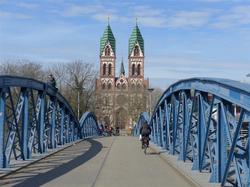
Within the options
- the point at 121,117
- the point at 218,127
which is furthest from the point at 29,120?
the point at 121,117

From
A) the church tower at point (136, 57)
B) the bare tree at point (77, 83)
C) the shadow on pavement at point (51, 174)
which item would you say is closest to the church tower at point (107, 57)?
the church tower at point (136, 57)

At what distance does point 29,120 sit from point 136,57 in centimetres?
12251

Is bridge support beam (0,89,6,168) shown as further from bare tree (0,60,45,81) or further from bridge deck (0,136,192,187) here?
bare tree (0,60,45,81)

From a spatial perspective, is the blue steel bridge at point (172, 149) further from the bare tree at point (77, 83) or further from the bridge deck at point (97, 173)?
the bare tree at point (77, 83)

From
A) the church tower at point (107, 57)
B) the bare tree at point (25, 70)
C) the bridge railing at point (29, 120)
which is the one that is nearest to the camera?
the bridge railing at point (29, 120)

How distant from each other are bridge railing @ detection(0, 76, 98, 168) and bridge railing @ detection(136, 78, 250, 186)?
5.42 meters

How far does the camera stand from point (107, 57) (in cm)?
14450

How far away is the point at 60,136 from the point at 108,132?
39.8 m

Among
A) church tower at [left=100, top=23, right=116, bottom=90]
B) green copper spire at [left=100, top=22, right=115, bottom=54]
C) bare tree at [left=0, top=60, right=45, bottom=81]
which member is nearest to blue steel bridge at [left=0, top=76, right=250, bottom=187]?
bare tree at [left=0, top=60, right=45, bottom=81]

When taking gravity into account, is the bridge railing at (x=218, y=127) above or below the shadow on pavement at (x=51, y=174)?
above

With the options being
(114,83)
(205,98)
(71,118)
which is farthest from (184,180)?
(114,83)

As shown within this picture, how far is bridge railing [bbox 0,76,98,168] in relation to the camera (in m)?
17.0

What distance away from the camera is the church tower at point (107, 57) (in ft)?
467

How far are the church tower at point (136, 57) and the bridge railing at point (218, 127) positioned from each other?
118 meters
